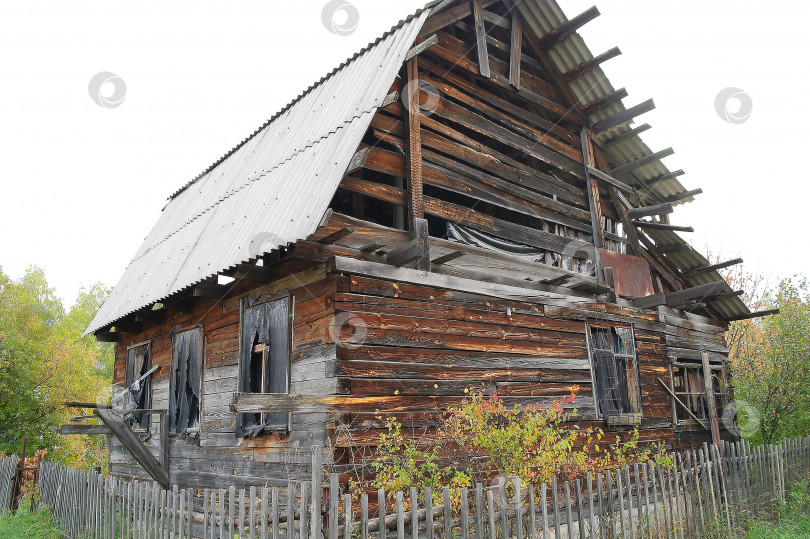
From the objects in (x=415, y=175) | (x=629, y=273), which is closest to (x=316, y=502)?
(x=415, y=175)

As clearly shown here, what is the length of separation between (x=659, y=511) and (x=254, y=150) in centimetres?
929

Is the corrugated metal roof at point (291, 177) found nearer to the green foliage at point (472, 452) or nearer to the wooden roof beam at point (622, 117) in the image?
the wooden roof beam at point (622, 117)

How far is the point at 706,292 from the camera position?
38.7 ft

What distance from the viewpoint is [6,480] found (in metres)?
12.9

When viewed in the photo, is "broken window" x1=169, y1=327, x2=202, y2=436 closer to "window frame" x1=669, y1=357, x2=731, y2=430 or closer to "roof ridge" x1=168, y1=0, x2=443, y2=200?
"roof ridge" x1=168, y1=0, x2=443, y2=200

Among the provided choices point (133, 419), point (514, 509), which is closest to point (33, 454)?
point (133, 419)

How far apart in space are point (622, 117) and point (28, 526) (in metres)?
Result: 13.4

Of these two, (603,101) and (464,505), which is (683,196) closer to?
(603,101)

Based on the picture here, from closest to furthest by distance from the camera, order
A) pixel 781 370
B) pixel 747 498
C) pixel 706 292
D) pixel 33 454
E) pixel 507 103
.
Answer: pixel 747 498
pixel 507 103
pixel 706 292
pixel 781 370
pixel 33 454

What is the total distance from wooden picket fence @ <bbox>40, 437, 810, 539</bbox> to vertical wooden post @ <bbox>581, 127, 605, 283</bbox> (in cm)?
402

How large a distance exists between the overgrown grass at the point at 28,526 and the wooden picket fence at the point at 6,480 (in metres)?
1.07

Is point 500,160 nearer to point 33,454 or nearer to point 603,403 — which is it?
point 603,403

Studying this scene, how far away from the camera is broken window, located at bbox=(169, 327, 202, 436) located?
9812 millimetres

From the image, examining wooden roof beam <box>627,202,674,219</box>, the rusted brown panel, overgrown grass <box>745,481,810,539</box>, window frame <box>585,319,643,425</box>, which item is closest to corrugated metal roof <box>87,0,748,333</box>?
wooden roof beam <box>627,202,674,219</box>
